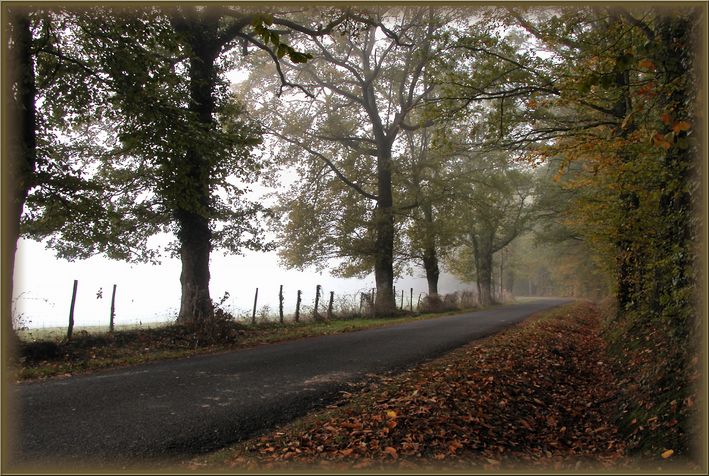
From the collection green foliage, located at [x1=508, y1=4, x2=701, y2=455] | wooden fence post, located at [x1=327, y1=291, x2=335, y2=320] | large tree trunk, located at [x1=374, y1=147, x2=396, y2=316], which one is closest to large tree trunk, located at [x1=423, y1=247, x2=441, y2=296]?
large tree trunk, located at [x1=374, y1=147, x2=396, y2=316]

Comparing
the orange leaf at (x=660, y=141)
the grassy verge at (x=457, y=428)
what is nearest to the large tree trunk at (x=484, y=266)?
the grassy verge at (x=457, y=428)

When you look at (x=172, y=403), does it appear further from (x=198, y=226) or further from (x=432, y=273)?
(x=432, y=273)

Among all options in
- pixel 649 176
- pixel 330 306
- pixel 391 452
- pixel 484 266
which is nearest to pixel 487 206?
pixel 330 306

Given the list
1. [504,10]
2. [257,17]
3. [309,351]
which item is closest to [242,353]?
[309,351]

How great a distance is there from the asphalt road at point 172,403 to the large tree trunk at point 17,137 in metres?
2.81

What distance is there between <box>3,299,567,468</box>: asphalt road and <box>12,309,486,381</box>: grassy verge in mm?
750

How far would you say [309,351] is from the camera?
968cm

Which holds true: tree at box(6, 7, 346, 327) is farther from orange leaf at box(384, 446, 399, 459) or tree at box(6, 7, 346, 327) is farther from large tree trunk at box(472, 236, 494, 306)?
large tree trunk at box(472, 236, 494, 306)

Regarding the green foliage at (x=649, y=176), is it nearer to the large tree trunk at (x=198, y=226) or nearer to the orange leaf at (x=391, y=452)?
the orange leaf at (x=391, y=452)

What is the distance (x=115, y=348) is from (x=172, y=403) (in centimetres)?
494

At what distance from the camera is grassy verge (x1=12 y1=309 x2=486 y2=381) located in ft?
25.4

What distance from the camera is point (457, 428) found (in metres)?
4.84

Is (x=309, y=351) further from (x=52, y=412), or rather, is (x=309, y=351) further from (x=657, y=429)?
(x=657, y=429)

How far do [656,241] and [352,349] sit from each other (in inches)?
250
